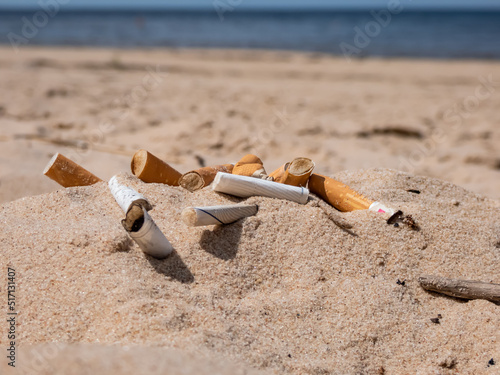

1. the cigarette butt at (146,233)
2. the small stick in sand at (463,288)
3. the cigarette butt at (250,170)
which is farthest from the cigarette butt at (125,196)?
the small stick in sand at (463,288)

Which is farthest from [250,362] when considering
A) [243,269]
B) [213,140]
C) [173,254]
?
[213,140]

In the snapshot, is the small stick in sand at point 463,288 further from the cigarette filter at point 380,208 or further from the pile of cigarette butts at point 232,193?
the cigarette filter at point 380,208

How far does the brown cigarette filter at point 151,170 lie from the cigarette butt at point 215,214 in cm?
66

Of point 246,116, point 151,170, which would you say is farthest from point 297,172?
point 246,116

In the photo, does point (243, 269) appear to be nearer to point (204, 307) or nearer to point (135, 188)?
point (204, 307)

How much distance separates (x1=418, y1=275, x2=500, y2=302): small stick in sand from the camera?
2.25 m

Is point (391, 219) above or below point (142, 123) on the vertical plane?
above

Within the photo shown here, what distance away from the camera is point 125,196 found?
97.0 inches

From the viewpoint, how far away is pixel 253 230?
2.37m

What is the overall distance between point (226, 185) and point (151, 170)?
1.82ft

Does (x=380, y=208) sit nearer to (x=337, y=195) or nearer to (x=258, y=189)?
(x=337, y=195)

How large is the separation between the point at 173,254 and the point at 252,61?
1206cm

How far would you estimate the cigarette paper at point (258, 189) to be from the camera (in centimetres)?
252

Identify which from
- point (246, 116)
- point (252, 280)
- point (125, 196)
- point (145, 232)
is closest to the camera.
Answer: point (145, 232)
